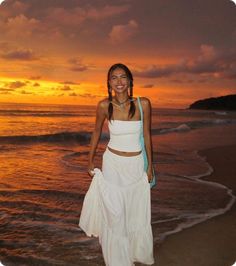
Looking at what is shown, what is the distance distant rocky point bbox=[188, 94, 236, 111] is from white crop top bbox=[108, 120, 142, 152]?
254 feet

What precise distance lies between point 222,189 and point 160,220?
7.71ft

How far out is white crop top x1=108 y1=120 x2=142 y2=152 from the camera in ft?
12.1

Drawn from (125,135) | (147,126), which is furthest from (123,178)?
(147,126)

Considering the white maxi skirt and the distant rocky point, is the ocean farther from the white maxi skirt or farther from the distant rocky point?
the distant rocky point

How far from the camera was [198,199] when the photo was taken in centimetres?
653

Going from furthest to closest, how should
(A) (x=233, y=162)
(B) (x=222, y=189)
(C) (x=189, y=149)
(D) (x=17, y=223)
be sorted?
(C) (x=189, y=149) → (A) (x=233, y=162) → (B) (x=222, y=189) → (D) (x=17, y=223)

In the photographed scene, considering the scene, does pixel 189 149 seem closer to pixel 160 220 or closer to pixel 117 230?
pixel 160 220

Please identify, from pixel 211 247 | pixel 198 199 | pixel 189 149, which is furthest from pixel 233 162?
pixel 211 247

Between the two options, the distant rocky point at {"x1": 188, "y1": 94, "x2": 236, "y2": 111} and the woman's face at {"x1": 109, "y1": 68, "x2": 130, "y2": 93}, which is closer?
the woman's face at {"x1": 109, "y1": 68, "x2": 130, "y2": 93}

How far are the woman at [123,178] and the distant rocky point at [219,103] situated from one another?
77.4m

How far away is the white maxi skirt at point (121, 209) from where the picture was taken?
3781 millimetres

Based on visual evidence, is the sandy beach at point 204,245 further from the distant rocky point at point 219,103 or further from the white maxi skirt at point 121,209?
the distant rocky point at point 219,103

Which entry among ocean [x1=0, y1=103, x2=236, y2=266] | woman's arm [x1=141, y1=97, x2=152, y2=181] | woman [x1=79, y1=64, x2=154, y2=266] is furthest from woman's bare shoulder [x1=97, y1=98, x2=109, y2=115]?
ocean [x1=0, y1=103, x2=236, y2=266]

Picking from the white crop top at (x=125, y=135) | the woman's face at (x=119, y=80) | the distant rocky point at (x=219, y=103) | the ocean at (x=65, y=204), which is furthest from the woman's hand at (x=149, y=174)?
the distant rocky point at (x=219, y=103)
